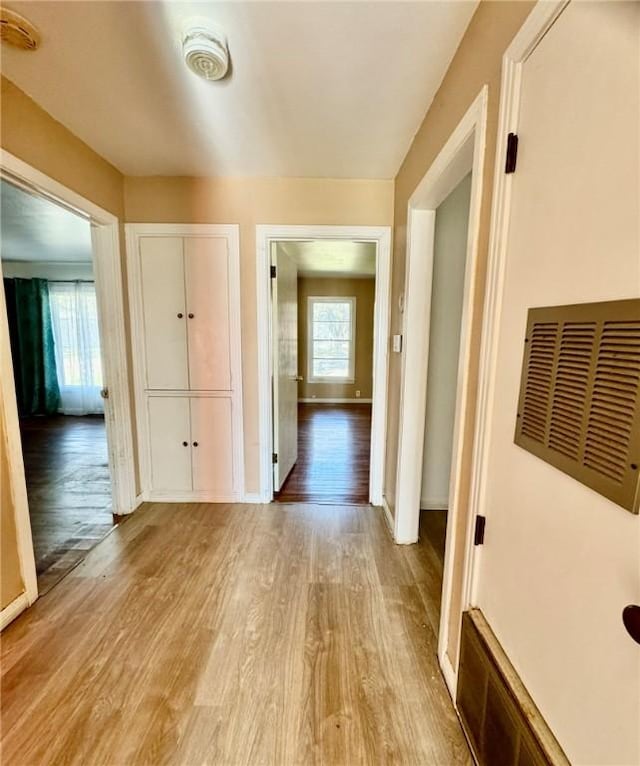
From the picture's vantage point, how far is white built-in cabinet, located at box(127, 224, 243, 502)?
98.8 inches

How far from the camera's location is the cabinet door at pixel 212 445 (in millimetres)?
2666

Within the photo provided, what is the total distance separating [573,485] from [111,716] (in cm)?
167

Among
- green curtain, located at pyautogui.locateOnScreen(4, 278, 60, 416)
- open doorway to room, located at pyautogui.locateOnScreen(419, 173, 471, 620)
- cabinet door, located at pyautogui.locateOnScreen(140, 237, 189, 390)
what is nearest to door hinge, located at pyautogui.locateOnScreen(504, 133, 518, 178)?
open doorway to room, located at pyautogui.locateOnScreen(419, 173, 471, 620)

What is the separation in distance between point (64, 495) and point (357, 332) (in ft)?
17.3

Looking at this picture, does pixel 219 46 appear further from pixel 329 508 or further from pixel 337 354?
pixel 337 354

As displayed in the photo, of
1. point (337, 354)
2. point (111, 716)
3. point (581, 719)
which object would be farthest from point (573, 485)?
point (337, 354)

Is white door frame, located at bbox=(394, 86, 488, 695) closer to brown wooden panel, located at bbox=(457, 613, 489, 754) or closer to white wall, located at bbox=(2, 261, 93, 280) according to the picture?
brown wooden panel, located at bbox=(457, 613, 489, 754)

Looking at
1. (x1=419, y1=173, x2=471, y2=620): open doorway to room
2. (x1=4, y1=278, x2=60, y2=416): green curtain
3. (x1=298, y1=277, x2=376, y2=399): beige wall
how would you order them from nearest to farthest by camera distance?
(x1=419, y1=173, x2=471, y2=620): open doorway to room
(x1=4, y1=278, x2=60, y2=416): green curtain
(x1=298, y1=277, x2=376, y2=399): beige wall

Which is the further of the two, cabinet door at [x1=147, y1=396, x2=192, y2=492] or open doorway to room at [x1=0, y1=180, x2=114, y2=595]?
cabinet door at [x1=147, y1=396, x2=192, y2=492]

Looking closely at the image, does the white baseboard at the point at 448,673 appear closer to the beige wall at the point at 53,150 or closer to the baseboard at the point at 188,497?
the baseboard at the point at 188,497

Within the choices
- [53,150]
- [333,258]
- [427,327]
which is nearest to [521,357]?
[427,327]

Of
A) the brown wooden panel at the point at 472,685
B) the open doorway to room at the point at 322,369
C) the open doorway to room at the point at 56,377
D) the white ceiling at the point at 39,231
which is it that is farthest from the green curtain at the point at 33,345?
the brown wooden panel at the point at 472,685

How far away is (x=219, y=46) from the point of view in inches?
51.0

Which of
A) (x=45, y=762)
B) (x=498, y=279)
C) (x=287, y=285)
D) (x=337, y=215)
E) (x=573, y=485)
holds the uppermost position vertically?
(x=337, y=215)
